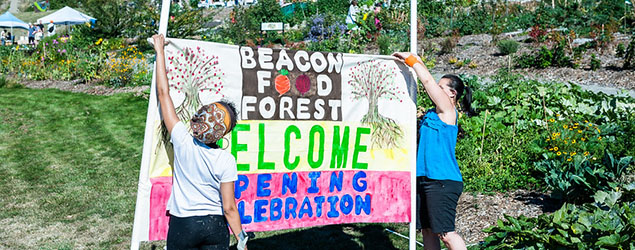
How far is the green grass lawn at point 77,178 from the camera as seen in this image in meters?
5.68

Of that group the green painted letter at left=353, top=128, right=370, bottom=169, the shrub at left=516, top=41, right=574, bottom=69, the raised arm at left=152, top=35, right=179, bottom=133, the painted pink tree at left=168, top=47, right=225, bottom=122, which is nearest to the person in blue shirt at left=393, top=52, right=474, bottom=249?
the green painted letter at left=353, top=128, right=370, bottom=169

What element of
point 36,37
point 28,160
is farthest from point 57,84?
point 36,37

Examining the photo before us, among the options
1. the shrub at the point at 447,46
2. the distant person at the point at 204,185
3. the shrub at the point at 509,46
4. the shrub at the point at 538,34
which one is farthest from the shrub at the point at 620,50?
the distant person at the point at 204,185

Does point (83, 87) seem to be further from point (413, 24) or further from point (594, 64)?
point (594, 64)

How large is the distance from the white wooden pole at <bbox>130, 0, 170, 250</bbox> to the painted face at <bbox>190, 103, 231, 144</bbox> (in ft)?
2.10

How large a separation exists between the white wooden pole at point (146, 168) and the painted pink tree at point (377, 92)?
1.47 meters

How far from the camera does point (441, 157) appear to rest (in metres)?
4.16

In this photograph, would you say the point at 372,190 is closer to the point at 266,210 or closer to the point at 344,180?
the point at 344,180

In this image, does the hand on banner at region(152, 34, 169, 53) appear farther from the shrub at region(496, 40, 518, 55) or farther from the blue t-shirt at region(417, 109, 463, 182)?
the shrub at region(496, 40, 518, 55)

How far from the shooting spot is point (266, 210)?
4219 millimetres

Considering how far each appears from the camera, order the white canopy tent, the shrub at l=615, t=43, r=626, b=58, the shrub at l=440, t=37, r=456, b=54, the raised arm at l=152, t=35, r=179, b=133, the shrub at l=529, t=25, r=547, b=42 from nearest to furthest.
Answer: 1. the raised arm at l=152, t=35, r=179, b=133
2. the shrub at l=615, t=43, r=626, b=58
3. the shrub at l=529, t=25, r=547, b=42
4. the shrub at l=440, t=37, r=456, b=54
5. the white canopy tent

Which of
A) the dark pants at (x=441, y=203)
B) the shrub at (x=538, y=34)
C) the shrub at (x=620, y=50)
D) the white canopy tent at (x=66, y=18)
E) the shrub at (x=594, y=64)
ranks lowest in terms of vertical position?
the dark pants at (x=441, y=203)

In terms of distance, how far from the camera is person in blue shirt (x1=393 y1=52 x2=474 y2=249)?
412 cm

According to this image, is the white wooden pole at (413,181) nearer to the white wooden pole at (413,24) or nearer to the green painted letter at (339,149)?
the white wooden pole at (413,24)
